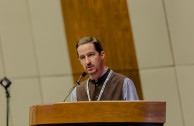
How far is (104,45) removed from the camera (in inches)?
158

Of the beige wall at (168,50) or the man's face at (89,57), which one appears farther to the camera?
the beige wall at (168,50)

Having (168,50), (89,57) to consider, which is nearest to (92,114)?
(89,57)

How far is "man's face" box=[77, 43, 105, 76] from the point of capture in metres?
2.40

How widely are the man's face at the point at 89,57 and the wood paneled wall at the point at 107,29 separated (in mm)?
1324

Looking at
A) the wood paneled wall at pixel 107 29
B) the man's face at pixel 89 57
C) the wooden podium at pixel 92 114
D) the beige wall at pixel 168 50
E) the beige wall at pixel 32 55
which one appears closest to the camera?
the wooden podium at pixel 92 114

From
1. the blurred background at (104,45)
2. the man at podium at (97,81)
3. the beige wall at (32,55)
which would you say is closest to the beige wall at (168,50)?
the blurred background at (104,45)

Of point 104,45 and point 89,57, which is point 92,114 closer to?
point 89,57

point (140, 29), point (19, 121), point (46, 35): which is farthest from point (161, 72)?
point (19, 121)

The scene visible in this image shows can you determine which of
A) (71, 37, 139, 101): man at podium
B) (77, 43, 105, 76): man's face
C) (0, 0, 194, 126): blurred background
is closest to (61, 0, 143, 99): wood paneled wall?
(0, 0, 194, 126): blurred background

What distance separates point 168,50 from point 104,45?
25.0 inches

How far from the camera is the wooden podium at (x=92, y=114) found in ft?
6.00

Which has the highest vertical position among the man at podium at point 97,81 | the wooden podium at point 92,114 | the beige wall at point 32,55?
the beige wall at point 32,55

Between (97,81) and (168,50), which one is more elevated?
(168,50)

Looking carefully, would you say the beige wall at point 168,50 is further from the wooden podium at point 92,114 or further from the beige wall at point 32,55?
the wooden podium at point 92,114
